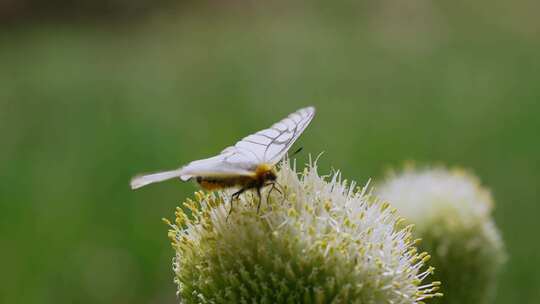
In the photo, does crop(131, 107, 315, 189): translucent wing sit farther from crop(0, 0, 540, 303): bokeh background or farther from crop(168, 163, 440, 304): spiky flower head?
crop(0, 0, 540, 303): bokeh background

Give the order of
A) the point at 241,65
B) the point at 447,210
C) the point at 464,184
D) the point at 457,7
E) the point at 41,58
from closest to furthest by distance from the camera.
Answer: the point at 447,210 < the point at 464,184 < the point at 241,65 < the point at 41,58 < the point at 457,7

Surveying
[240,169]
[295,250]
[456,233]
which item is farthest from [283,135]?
[456,233]

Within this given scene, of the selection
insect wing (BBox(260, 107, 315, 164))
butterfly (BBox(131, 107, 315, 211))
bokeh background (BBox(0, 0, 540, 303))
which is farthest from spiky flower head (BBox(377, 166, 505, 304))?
bokeh background (BBox(0, 0, 540, 303))

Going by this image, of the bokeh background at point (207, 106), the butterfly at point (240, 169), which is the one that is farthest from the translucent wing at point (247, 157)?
the bokeh background at point (207, 106)

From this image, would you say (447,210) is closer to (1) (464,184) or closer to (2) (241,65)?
(1) (464,184)

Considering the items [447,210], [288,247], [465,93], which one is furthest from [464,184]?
[465,93]
